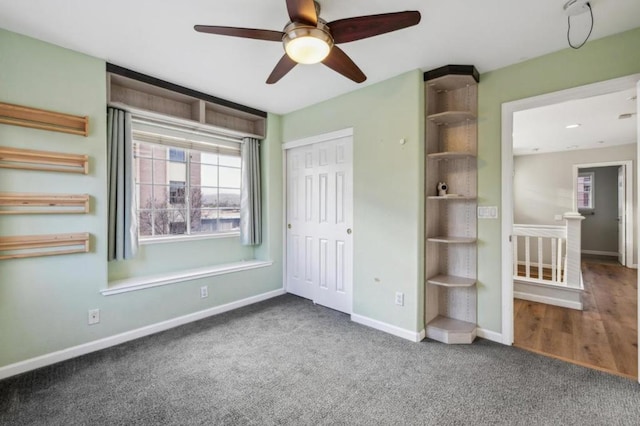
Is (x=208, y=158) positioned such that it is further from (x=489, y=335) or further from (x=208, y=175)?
(x=489, y=335)

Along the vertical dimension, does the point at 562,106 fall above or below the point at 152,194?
above

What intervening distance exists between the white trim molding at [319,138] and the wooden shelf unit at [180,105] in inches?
15.3

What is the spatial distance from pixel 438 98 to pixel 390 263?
1.76m

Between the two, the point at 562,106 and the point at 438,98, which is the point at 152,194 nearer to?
the point at 438,98

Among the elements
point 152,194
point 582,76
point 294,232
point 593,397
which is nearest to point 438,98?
point 582,76

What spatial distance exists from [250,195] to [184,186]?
2.61 feet

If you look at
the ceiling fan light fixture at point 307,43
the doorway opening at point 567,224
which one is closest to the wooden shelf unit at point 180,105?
the ceiling fan light fixture at point 307,43

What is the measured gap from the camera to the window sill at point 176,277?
2721 millimetres

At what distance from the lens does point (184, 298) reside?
3.13m

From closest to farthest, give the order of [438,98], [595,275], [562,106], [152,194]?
[438,98]
[152,194]
[562,106]
[595,275]

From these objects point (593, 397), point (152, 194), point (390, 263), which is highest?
point (152, 194)

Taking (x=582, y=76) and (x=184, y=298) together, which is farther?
(x=184, y=298)

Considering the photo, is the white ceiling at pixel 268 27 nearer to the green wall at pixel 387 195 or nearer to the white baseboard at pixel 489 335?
the green wall at pixel 387 195

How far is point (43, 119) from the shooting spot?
7.55 feet
